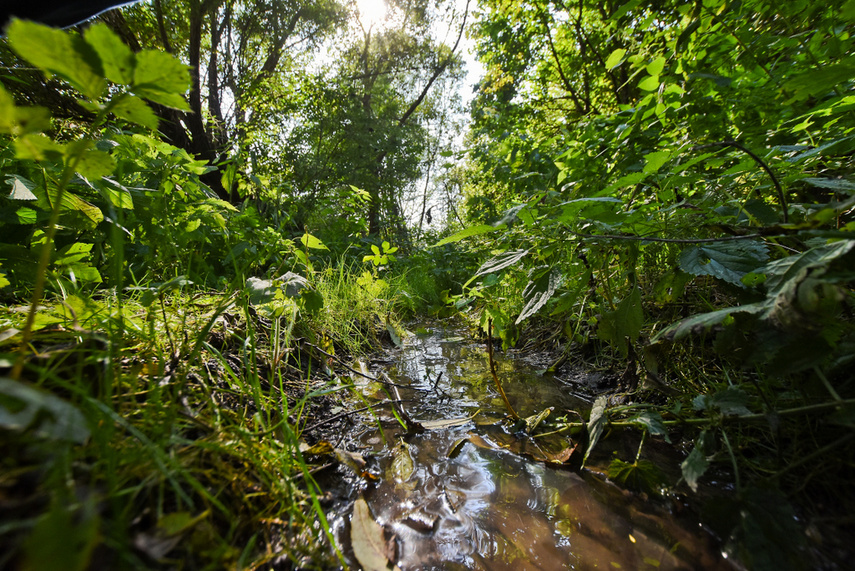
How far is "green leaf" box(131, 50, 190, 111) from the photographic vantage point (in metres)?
0.54

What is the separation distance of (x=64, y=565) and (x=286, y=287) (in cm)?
89

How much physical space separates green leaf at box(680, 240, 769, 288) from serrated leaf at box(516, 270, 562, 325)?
31 centimetres

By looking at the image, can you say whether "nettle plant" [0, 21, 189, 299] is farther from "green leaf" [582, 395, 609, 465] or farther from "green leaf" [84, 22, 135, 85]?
"green leaf" [582, 395, 609, 465]

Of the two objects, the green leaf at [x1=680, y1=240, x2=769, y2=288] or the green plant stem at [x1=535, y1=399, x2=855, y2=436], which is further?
the green leaf at [x1=680, y1=240, x2=769, y2=288]

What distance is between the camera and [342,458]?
0.92 metres

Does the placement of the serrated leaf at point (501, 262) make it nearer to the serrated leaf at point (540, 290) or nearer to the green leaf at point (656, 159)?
the serrated leaf at point (540, 290)

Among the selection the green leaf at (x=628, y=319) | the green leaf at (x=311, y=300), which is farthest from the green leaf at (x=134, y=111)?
the green leaf at (x=628, y=319)

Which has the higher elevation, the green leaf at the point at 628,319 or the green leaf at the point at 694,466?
the green leaf at the point at 628,319

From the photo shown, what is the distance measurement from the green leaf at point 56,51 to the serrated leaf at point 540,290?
40.8 inches

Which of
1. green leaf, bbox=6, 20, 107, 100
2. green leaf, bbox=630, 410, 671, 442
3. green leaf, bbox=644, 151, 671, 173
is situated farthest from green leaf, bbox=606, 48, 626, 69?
green leaf, bbox=6, 20, 107, 100

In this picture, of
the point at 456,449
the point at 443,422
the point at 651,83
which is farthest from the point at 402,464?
the point at 651,83

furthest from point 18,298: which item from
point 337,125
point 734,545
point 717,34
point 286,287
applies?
point 337,125

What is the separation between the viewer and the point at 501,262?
3.47 feet

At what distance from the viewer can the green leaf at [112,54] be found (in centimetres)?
49
